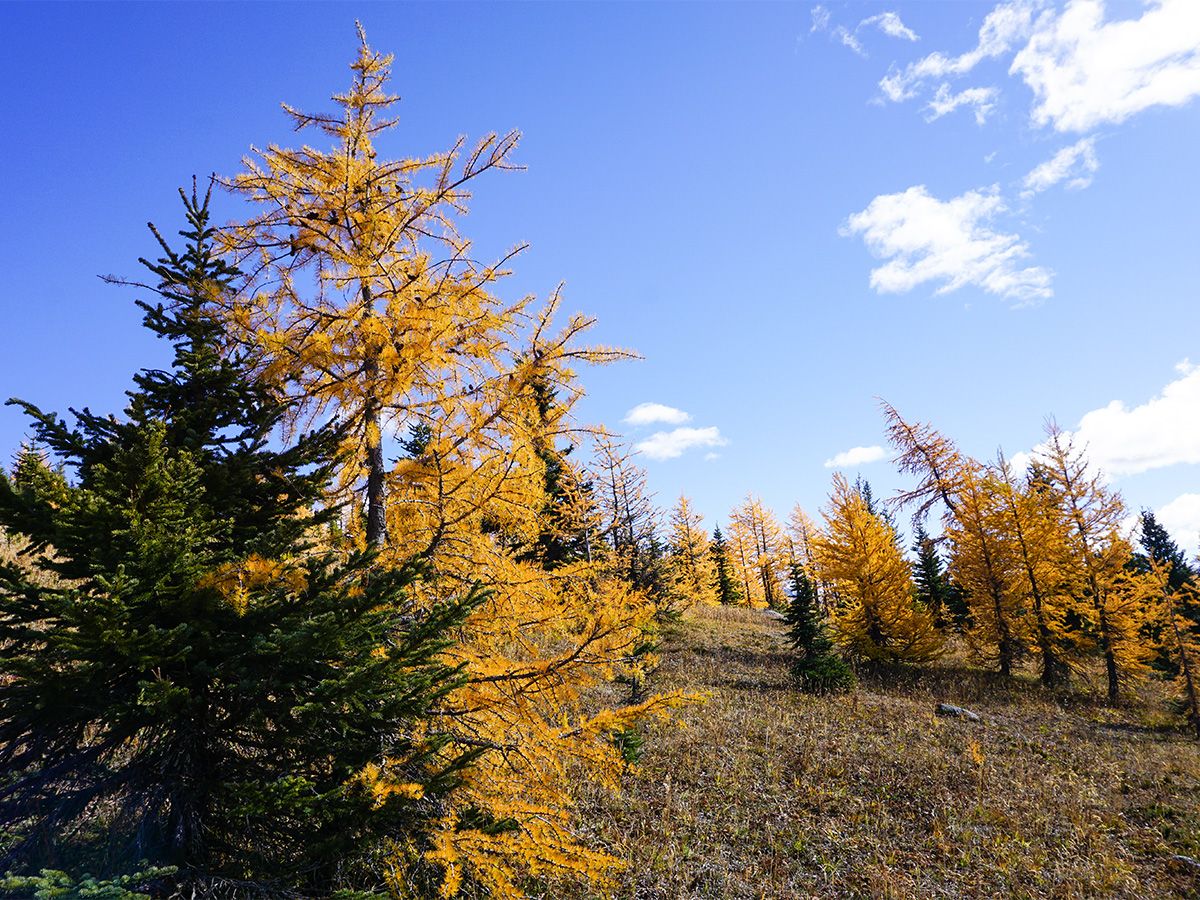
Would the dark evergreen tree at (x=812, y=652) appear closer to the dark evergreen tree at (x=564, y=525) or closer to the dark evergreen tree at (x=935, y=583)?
the dark evergreen tree at (x=564, y=525)

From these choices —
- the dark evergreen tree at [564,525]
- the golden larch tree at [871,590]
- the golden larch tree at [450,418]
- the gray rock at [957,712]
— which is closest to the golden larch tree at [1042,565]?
the golden larch tree at [871,590]

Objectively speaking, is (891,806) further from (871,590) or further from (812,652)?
(871,590)

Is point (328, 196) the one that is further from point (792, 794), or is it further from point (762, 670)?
point (762, 670)

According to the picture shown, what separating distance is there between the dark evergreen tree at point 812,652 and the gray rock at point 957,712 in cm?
245

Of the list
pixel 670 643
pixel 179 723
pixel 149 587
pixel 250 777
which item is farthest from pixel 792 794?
pixel 670 643

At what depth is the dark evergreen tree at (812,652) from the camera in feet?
56.6

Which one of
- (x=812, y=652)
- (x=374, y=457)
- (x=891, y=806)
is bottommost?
(x=891, y=806)

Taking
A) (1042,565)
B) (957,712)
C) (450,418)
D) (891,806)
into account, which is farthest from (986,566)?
(450,418)

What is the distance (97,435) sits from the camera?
502 cm

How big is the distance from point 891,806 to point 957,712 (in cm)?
838

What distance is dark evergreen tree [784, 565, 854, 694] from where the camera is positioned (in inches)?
680

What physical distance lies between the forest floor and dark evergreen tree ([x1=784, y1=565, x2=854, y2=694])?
1094 millimetres

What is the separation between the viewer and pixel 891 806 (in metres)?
9.29

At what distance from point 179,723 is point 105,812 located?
3.19 metres
